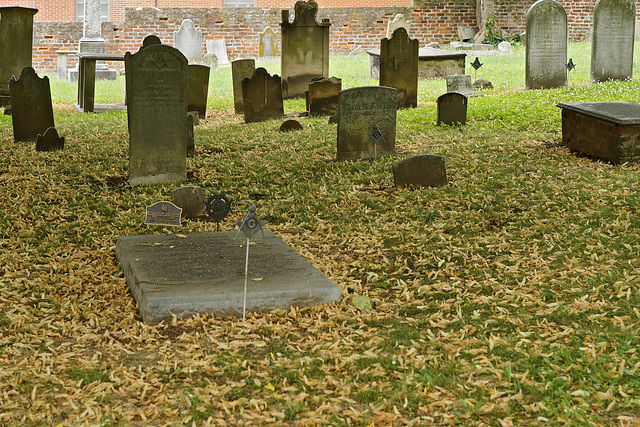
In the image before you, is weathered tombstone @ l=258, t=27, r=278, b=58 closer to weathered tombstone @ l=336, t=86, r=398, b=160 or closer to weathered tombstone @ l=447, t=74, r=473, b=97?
weathered tombstone @ l=447, t=74, r=473, b=97

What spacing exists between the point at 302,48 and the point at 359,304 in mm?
12447

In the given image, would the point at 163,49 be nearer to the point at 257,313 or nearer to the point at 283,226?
the point at 283,226

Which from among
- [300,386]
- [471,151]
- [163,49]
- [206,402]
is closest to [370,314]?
[300,386]

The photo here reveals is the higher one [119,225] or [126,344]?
[119,225]

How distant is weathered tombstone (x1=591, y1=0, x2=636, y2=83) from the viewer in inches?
615

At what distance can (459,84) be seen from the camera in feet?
55.1

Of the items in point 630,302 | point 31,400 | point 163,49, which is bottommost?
point 31,400

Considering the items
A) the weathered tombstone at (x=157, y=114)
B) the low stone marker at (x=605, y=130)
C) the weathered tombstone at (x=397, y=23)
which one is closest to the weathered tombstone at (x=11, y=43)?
the weathered tombstone at (x=157, y=114)

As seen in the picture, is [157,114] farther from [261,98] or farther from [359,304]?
[261,98]

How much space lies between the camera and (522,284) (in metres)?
5.56

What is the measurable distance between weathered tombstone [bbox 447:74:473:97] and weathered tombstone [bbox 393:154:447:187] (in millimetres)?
8812

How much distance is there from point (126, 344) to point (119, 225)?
2.78 metres

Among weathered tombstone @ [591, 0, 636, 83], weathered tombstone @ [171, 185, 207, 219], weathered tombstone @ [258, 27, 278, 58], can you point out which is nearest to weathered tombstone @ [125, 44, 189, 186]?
weathered tombstone @ [171, 185, 207, 219]

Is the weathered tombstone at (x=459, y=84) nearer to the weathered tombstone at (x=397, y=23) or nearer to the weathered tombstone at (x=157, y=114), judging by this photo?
the weathered tombstone at (x=157, y=114)
